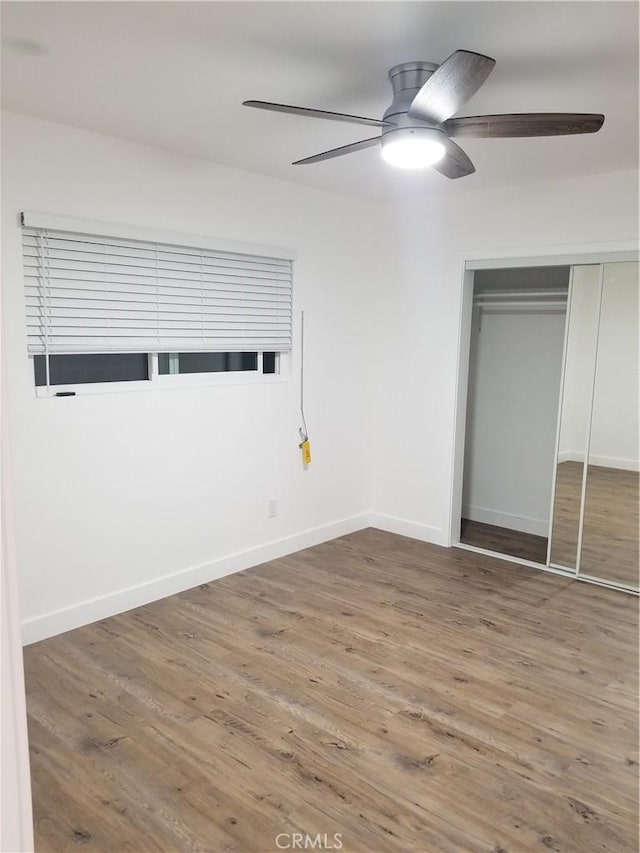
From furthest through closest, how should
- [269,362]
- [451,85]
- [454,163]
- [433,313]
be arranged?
[433,313] → [269,362] → [454,163] → [451,85]

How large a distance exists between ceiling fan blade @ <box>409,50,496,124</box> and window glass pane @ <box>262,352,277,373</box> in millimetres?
2425

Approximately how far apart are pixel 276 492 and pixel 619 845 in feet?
9.61

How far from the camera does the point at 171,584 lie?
3.92 m

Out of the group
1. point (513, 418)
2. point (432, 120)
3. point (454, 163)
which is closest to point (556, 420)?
point (513, 418)

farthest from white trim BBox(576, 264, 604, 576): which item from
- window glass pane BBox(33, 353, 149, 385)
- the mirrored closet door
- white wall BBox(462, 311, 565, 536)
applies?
window glass pane BBox(33, 353, 149, 385)

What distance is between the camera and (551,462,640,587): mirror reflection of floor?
4086 millimetres

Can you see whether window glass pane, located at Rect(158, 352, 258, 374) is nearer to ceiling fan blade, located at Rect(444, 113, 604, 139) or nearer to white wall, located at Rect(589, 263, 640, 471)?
ceiling fan blade, located at Rect(444, 113, 604, 139)

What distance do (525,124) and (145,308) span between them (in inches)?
87.2

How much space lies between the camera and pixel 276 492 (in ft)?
15.0

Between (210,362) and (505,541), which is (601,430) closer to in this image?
(505,541)

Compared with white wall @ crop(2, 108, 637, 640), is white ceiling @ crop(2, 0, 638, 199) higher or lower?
higher

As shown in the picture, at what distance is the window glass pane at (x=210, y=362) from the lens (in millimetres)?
3871

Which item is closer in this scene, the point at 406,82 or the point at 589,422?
the point at 406,82

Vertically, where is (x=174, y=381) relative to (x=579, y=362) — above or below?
below
